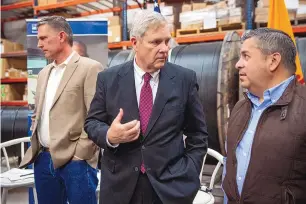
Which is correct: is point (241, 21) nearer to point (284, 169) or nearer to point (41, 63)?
point (41, 63)

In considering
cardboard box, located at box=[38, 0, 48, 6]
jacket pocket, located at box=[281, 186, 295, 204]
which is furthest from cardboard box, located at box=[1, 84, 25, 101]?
jacket pocket, located at box=[281, 186, 295, 204]

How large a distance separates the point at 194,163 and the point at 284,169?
38 centimetres

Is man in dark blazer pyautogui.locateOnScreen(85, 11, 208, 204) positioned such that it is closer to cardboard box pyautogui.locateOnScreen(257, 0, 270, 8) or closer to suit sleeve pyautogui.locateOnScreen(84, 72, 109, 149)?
suit sleeve pyautogui.locateOnScreen(84, 72, 109, 149)

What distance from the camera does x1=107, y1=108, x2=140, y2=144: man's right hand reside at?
1376 mm

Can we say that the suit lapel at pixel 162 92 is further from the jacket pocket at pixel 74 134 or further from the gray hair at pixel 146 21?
the jacket pocket at pixel 74 134

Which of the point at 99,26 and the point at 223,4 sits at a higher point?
the point at 223,4

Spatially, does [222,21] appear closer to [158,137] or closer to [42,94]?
[42,94]

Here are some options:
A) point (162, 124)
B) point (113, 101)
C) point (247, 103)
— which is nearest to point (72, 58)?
point (113, 101)

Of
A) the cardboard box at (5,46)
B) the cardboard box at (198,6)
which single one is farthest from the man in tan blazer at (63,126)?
the cardboard box at (5,46)

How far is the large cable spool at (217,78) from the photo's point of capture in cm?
386

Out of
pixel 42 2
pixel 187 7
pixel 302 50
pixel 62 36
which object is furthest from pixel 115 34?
pixel 62 36

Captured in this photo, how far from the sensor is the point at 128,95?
61.3 inches

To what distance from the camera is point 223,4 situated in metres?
4.76

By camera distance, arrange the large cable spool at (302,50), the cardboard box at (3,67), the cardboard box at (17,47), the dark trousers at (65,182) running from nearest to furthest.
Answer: the dark trousers at (65,182) < the large cable spool at (302,50) < the cardboard box at (3,67) < the cardboard box at (17,47)
